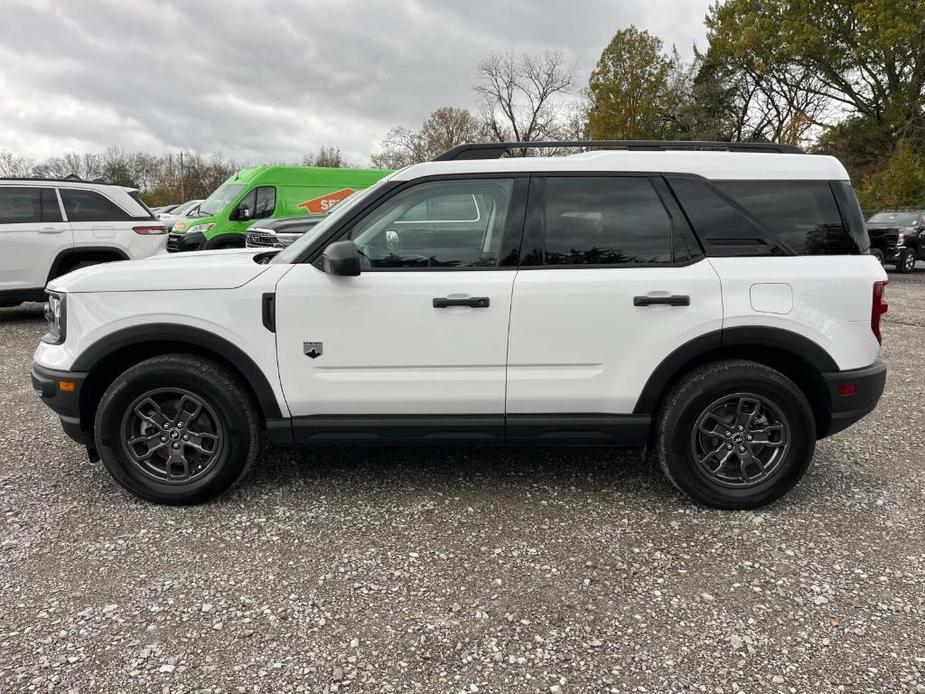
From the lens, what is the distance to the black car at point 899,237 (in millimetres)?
16641

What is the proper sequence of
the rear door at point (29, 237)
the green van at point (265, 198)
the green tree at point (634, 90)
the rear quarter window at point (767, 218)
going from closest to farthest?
the rear quarter window at point (767, 218)
the rear door at point (29, 237)
the green van at point (265, 198)
the green tree at point (634, 90)

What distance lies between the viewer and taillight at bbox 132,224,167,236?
29.1 feet

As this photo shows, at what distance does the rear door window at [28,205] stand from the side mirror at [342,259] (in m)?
7.41

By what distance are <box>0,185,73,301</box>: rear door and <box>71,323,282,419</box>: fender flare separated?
6467 mm

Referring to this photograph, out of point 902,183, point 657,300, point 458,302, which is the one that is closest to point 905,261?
point 902,183

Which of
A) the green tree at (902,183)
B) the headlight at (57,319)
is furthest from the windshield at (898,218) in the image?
the headlight at (57,319)

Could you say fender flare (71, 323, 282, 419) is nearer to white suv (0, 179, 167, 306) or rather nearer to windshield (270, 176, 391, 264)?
windshield (270, 176, 391, 264)

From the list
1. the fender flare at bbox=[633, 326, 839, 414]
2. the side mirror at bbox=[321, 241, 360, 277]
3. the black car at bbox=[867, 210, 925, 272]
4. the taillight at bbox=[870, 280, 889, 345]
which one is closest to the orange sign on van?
the side mirror at bbox=[321, 241, 360, 277]

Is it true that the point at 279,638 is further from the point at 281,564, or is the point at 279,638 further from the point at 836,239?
the point at 836,239

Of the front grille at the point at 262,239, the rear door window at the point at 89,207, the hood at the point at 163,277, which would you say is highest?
the rear door window at the point at 89,207

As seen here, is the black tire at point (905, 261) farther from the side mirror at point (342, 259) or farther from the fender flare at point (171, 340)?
the fender flare at point (171, 340)

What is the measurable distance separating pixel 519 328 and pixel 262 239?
857 cm

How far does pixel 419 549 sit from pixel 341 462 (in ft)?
3.77

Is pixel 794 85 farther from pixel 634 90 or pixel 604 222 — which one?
pixel 604 222
